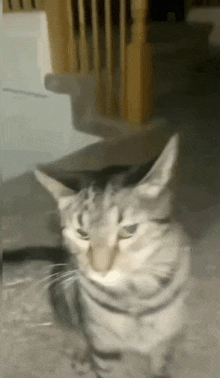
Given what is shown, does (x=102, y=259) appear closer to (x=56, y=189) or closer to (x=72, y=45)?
(x=56, y=189)

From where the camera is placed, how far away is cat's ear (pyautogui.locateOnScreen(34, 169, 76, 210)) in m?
0.66

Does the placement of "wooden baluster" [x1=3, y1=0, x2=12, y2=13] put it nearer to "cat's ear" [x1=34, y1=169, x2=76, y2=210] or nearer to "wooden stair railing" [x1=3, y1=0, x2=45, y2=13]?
"wooden stair railing" [x1=3, y1=0, x2=45, y2=13]

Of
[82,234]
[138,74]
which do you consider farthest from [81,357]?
[138,74]

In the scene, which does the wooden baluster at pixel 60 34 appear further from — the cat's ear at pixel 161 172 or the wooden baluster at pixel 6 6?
the cat's ear at pixel 161 172

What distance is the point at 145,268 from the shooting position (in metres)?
0.65

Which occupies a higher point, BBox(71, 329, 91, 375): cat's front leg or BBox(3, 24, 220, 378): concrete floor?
BBox(3, 24, 220, 378): concrete floor

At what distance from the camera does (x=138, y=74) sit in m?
0.60

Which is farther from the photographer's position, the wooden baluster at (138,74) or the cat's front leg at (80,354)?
the cat's front leg at (80,354)

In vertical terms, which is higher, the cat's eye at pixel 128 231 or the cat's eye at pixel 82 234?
the cat's eye at pixel 128 231

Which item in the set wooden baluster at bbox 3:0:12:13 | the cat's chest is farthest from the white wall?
the cat's chest

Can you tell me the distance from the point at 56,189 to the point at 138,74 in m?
0.25

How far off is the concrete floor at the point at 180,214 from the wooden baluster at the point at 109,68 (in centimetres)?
6

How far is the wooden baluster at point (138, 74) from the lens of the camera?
58 centimetres

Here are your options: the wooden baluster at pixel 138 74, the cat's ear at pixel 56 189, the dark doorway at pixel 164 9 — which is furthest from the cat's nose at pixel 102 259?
the dark doorway at pixel 164 9
